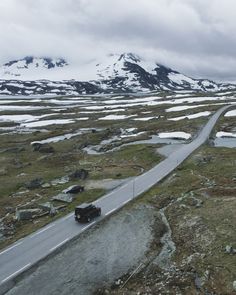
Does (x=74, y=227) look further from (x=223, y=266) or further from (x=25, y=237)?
(x=223, y=266)

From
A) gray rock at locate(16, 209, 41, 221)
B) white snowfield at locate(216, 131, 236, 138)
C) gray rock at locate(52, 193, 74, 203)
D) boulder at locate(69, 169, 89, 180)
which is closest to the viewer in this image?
gray rock at locate(16, 209, 41, 221)

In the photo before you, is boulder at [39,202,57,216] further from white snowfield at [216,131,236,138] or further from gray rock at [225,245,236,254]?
white snowfield at [216,131,236,138]

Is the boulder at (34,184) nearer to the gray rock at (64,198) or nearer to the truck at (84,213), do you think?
the gray rock at (64,198)

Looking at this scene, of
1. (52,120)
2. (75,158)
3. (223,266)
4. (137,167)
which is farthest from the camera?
(52,120)

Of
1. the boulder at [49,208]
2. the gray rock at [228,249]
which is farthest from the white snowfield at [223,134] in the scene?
the gray rock at [228,249]

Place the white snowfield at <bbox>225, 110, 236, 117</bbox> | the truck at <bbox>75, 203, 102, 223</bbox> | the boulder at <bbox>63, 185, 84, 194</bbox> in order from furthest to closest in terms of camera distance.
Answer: the white snowfield at <bbox>225, 110, 236, 117</bbox> → the boulder at <bbox>63, 185, 84, 194</bbox> → the truck at <bbox>75, 203, 102, 223</bbox>

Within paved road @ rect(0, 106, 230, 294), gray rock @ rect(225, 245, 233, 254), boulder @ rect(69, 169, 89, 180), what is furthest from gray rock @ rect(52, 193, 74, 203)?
gray rock @ rect(225, 245, 233, 254)

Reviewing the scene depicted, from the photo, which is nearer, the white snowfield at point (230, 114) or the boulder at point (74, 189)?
the boulder at point (74, 189)

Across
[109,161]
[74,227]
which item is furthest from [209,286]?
[109,161]

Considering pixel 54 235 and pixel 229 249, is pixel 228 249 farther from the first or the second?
pixel 54 235
